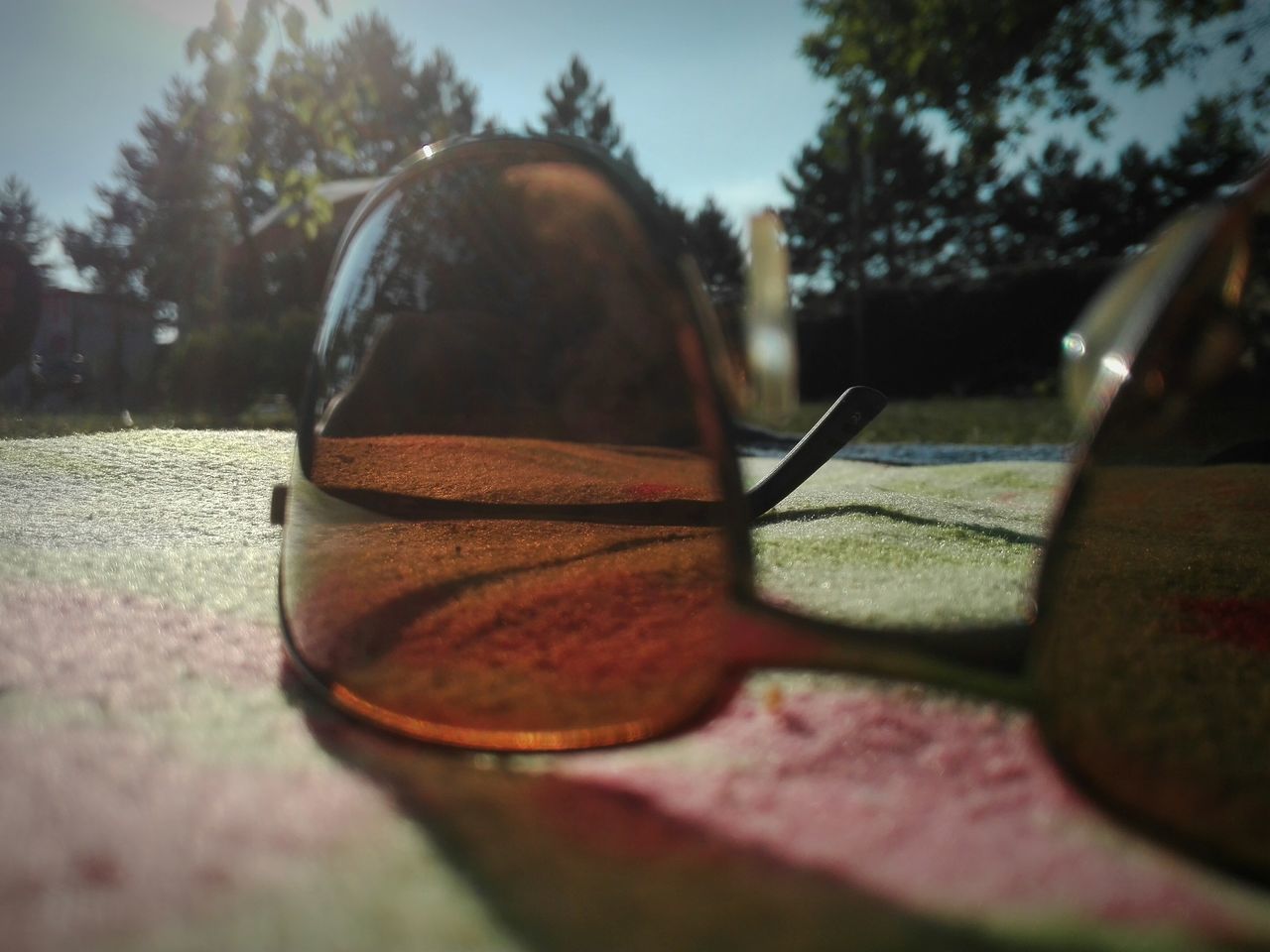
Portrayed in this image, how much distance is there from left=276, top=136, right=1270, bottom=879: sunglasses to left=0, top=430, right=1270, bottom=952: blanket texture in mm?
27

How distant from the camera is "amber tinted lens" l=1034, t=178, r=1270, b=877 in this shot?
326 millimetres

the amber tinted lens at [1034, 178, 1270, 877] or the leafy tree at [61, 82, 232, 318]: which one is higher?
the leafy tree at [61, 82, 232, 318]

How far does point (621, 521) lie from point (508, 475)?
136 millimetres

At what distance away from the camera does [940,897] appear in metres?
0.27

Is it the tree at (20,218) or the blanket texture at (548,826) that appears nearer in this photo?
the blanket texture at (548,826)

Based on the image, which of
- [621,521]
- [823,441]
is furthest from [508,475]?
[823,441]

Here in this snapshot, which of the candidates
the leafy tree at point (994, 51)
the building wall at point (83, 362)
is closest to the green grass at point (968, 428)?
the leafy tree at point (994, 51)

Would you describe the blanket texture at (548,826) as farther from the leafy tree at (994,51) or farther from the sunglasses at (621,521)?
the leafy tree at (994,51)

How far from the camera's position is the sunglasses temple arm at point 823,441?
90 centimetres

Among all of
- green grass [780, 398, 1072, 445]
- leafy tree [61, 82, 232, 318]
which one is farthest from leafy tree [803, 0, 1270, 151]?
leafy tree [61, 82, 232, 318]

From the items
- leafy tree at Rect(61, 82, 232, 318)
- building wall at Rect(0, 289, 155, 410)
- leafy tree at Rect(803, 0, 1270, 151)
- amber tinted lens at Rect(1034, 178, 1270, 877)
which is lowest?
amber tinted lens at Rect(1034, 178, 1270, 877)

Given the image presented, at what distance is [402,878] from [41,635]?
1.14ft

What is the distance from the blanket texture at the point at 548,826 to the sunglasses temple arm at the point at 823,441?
0.39m

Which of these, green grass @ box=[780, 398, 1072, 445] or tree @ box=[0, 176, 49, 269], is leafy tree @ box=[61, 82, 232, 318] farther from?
green grass @ box=[780, 398, 1072, 445]
